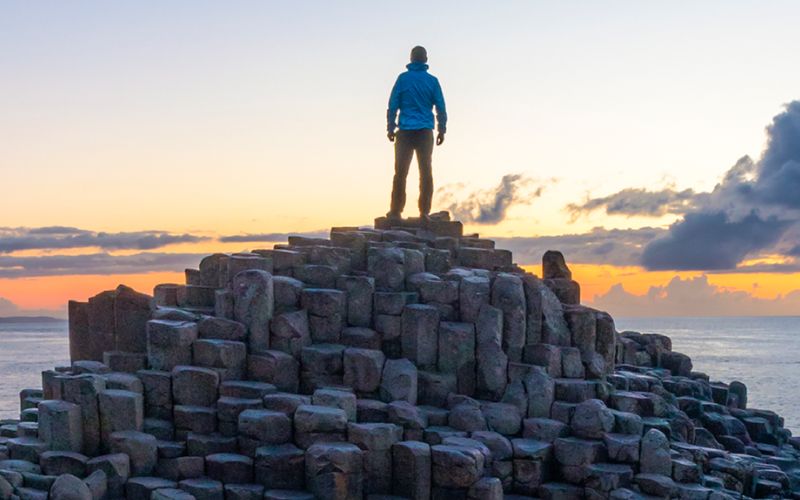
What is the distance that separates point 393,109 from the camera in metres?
19.9

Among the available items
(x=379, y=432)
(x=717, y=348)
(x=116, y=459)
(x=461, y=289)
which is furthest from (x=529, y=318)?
(x=717, y=348)

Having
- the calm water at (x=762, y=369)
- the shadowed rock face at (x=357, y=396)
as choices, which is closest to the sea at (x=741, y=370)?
the calm water at (x=762, y=369)

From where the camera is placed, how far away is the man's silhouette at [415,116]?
64.4 feet

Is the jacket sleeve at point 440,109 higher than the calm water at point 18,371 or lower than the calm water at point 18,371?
higher

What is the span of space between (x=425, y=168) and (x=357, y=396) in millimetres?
6221

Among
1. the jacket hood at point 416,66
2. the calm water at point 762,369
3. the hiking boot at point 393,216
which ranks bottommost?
the calm water at point 762,369

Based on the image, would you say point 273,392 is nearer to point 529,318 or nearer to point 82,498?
point 82,498

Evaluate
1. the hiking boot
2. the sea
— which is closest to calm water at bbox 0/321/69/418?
the sea

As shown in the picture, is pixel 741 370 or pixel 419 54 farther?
pixel 741 370

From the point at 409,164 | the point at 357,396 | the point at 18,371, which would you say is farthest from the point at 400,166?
the point at 18,371

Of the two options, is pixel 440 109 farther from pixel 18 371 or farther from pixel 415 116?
pixel 18 371

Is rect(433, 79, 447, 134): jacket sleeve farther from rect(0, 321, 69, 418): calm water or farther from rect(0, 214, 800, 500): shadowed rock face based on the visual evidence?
rect(0, 321, 69, 418): calm water

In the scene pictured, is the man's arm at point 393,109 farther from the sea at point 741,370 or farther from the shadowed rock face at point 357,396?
the sea at point 741,370

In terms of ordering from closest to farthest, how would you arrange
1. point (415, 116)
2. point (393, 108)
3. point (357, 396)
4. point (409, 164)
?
point (357, 396) < point (415, 116) < point (393, 108) < point (409, 164)
